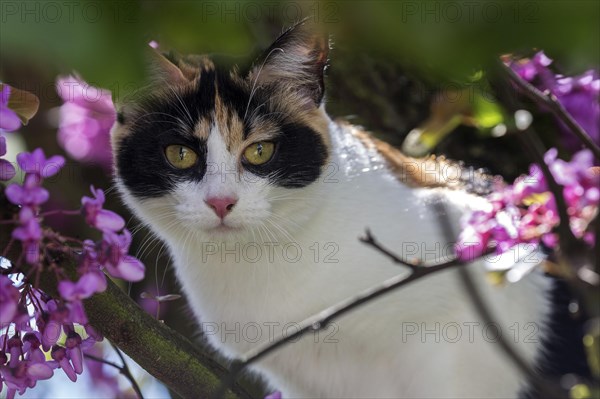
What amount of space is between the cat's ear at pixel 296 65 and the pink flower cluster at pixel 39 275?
2.48 feet

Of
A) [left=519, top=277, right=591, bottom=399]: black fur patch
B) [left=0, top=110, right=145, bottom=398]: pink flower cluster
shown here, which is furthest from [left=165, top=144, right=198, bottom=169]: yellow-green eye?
[left=519, top=277, right=591, bottom=399]: black fur patch

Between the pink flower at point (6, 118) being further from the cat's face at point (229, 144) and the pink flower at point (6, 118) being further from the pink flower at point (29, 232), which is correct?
the cat's face at point (229, 144)

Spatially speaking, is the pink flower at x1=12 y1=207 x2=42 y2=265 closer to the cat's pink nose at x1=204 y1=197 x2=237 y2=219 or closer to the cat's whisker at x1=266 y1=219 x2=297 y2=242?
the cat's pink nose at x1=204 y1=197 x2=237 y2=219

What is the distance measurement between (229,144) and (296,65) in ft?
0.81

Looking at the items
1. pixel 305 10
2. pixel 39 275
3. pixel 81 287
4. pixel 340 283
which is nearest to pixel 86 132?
pixel 340 283

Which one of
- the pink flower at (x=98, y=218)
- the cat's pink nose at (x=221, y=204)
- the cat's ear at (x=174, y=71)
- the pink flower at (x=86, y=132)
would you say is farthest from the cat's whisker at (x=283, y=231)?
the pink flower at (x=86, y=132)

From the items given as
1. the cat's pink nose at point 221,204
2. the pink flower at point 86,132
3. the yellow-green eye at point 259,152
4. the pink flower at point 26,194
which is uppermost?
the pink flower at point 26,194

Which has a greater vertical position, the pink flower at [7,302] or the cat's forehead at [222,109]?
the pink flower at [7,302]

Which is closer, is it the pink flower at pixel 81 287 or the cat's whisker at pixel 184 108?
the pink flower at pixel 81 287

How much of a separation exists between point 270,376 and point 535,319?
73 cm

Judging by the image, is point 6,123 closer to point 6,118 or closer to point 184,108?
point 6,118

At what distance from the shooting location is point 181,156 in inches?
67.7

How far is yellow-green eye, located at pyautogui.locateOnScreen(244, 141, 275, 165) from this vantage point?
172cm

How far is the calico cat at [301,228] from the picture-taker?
5.39 feet
